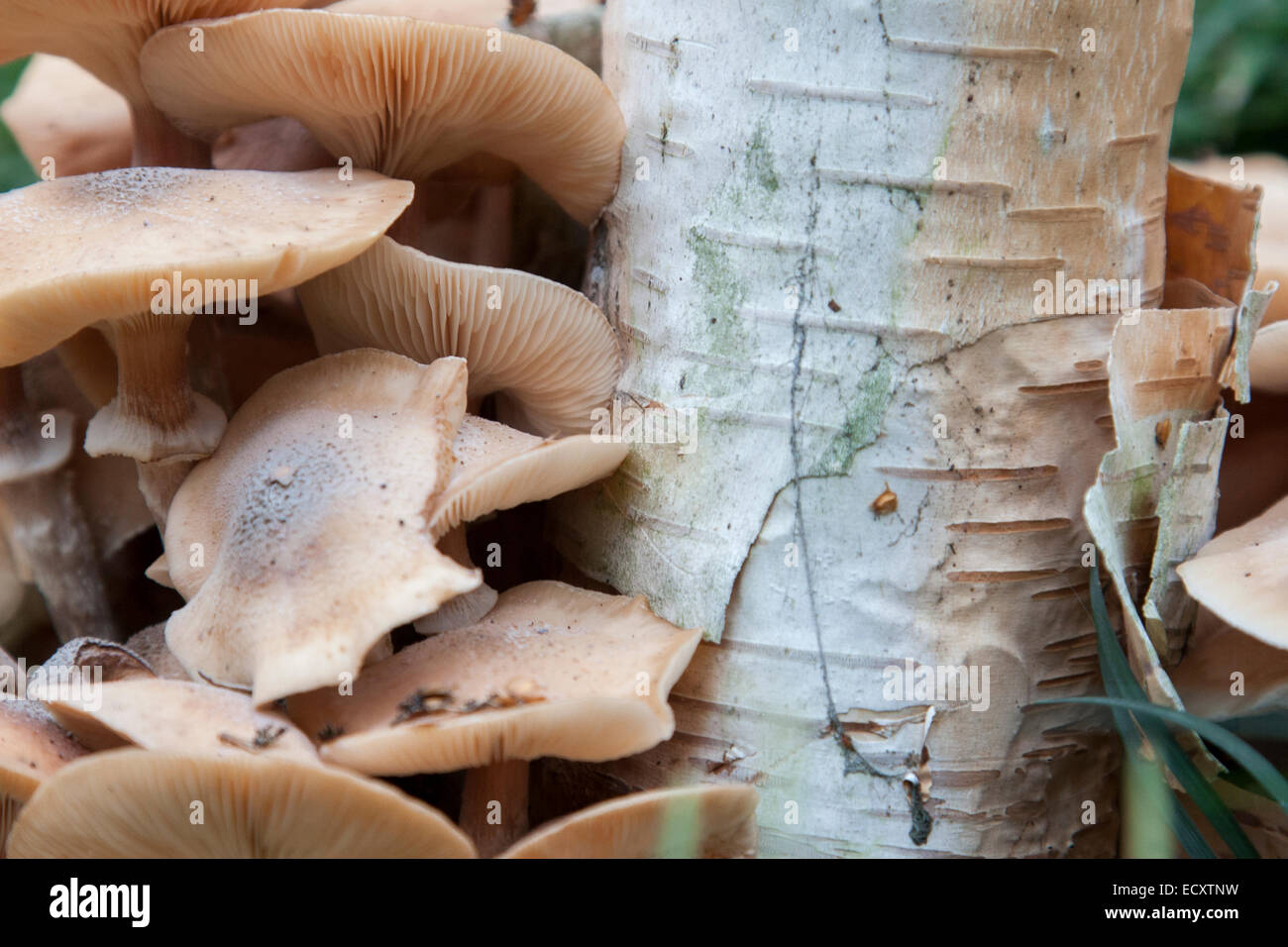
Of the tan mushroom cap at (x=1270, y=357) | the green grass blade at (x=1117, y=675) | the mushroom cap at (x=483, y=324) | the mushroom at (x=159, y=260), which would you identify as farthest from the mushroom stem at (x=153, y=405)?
the tan mushroom cap at (x=1270, y=357)

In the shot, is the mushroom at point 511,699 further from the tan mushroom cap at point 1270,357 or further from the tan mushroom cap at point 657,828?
the tan mushroom cap at point 1270,357

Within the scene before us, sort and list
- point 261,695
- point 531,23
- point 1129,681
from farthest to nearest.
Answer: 1. point 531,23
2. point 1129,681
3. point 261,695

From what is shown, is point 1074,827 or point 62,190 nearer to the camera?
point 62,190

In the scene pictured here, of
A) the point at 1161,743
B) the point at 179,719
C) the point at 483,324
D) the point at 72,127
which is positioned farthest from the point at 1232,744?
the point at 72,127

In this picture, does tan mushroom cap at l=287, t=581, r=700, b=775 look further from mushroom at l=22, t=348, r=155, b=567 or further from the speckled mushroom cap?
mushroom at l=22, t=348, r=155, b=567

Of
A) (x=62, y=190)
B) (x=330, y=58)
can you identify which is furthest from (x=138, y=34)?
(x=330, y=58)

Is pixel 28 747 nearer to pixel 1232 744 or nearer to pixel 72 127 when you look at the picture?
pixel 72 127
